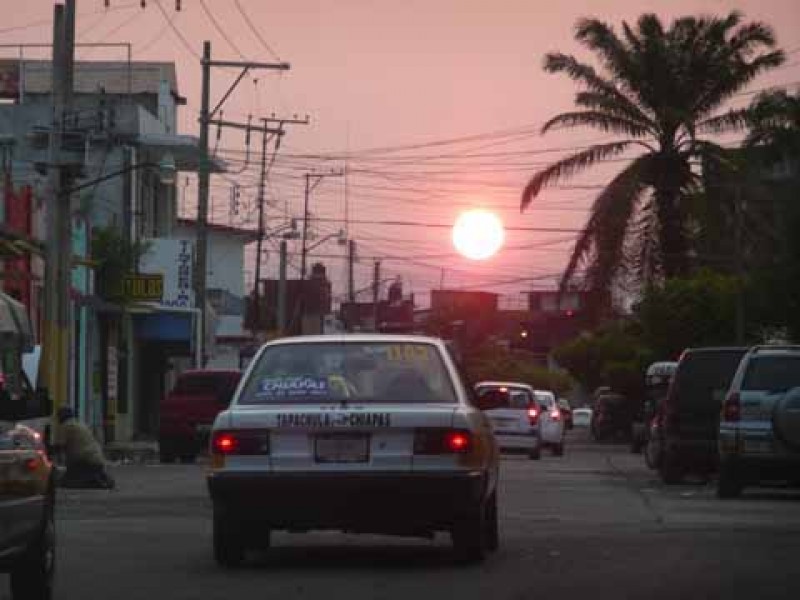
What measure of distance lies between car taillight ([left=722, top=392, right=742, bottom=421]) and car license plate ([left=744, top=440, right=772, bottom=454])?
33 centimetres

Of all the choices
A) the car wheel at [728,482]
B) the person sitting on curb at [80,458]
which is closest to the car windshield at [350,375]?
the car wheel at [728,482]

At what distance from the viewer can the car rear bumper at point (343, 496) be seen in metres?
13.5

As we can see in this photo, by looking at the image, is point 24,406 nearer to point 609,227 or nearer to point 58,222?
point 58,222

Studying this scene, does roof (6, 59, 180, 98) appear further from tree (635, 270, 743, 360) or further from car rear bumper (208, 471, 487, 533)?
car rear bumper (208, 471, 487, 533)

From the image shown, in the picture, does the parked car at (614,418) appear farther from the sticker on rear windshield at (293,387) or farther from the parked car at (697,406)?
the sticker on rear windshield at (293,387)

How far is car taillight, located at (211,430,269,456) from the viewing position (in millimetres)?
13633

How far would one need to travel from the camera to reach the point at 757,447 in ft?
75.2

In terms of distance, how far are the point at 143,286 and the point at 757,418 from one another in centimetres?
2739

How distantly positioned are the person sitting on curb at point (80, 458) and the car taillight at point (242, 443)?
44.4 feet

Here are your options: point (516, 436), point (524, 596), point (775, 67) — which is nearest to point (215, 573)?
point (524, 596)

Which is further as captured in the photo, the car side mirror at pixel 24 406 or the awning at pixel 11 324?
the awning at pixel 11 324

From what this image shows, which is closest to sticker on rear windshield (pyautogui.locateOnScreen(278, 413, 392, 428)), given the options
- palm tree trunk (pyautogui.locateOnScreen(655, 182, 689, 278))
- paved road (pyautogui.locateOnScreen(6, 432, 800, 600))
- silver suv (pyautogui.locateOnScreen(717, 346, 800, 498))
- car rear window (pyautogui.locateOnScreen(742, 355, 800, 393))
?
paved road (pyautogui.locateOnScreen(6, 432, 800, 600))

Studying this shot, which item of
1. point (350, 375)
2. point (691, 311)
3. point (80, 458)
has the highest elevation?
point (691, 311)

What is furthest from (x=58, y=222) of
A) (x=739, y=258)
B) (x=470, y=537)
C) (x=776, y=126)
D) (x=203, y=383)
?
(x=470, y=537)
